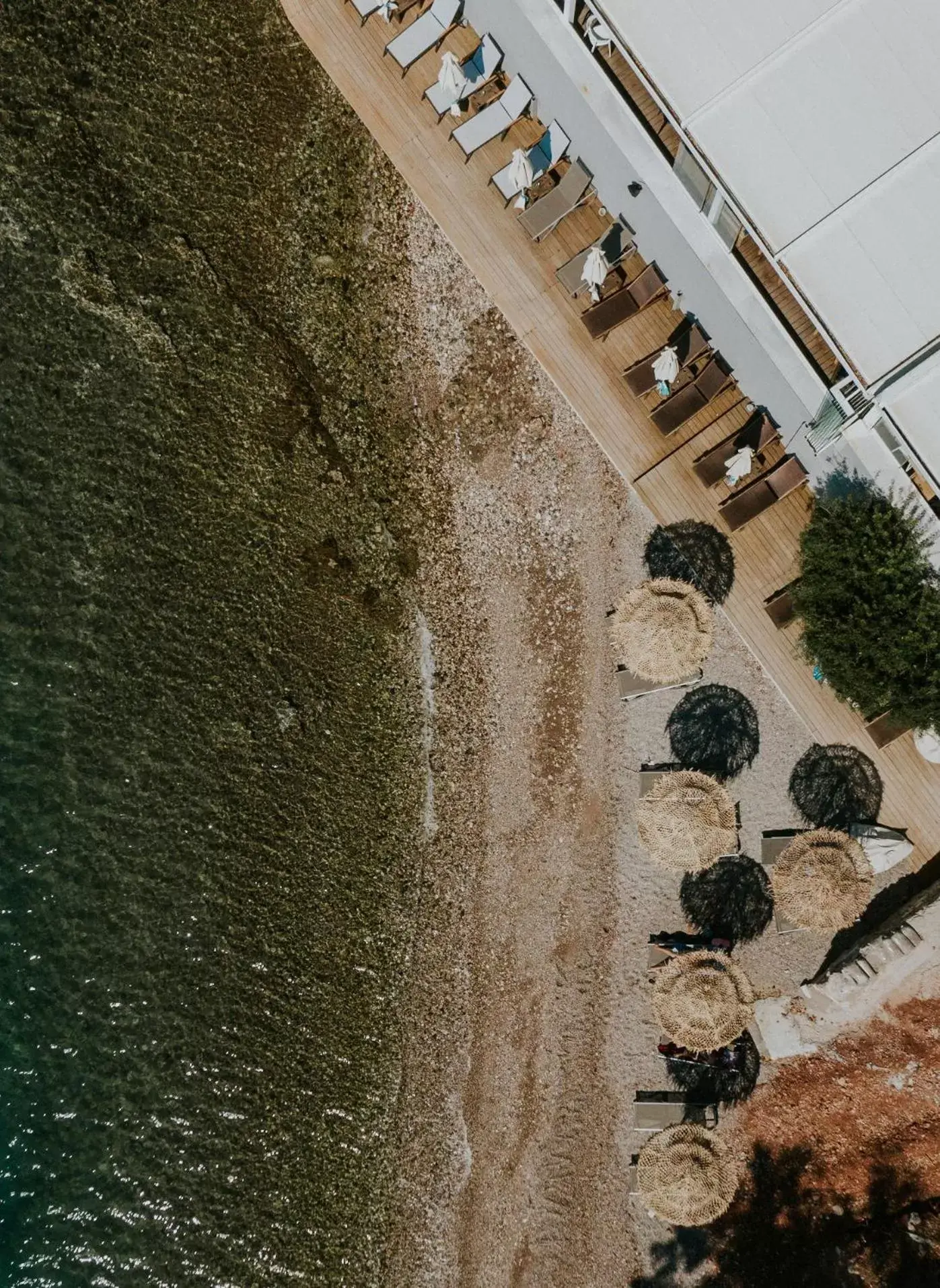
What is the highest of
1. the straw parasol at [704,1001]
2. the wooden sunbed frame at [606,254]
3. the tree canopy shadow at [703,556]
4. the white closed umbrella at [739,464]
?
the wooden sunbed frame at [606,254]

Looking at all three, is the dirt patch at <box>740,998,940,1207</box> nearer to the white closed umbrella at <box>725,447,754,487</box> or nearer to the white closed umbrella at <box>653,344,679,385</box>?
the white closed umbrella at <box>725,447,754,487</box>

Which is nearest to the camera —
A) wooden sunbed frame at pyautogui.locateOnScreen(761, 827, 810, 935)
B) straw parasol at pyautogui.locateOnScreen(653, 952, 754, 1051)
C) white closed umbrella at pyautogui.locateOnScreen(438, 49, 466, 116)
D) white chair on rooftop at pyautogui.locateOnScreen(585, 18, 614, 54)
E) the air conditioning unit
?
the air conditioning unit

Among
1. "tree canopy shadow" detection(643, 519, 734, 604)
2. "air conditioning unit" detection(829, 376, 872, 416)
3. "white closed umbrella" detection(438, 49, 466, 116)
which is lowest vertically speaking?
"air conditioning unit" detection(829, 376, 872, 416)

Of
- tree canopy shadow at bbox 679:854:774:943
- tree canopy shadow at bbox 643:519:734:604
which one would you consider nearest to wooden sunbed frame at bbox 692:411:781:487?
tree canopy shadow at bbox 643:519:734:604

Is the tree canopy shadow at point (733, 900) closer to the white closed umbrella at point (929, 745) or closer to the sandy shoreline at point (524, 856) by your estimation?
the sandy shoreline at point (524, 856)

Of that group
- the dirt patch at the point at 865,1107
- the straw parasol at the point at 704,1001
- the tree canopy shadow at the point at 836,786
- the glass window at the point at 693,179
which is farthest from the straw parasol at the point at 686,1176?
the glass window at the point at 693,179

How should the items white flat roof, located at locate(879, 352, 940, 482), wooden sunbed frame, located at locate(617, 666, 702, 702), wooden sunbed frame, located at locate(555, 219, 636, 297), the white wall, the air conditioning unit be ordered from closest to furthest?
white flat roof, located at locate(879, 352, 940, 482) → the air conditioning unit → the white wall → wooden sunbed frame, located at locate(555, 219, 636, 297) → wooden sunbed frame, located at locate(617, 666, 702, 702)
